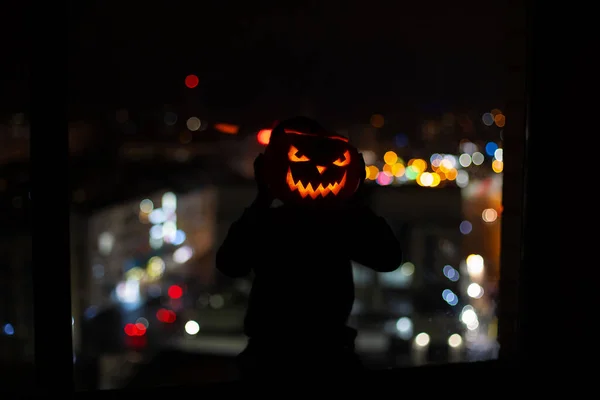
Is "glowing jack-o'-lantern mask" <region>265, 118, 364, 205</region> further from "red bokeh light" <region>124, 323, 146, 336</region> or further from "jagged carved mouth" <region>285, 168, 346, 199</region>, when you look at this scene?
"red bokeh light" <region>124, 323, 146, 336</region>

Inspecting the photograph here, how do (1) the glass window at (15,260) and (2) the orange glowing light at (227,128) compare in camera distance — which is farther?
(2) the orange glowing light at (227,128)

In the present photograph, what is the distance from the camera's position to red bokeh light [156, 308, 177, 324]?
2.55 metres

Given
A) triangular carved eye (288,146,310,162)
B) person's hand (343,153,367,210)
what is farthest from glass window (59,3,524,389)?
triangular carved eye (288,146,310,162)

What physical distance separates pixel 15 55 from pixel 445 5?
1335mm

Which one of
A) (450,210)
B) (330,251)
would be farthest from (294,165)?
(450,210)

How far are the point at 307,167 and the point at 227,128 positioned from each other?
56cm

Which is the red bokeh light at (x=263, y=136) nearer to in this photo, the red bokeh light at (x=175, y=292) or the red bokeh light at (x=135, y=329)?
the red bokeh light at (x=175, y=292)

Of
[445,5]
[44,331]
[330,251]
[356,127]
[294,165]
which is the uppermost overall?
[445,5]

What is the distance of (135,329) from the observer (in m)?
2.71

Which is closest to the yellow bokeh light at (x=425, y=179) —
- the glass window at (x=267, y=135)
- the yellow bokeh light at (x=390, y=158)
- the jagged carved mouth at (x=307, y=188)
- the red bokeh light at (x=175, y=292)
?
the glass window at (x=267, y=135)

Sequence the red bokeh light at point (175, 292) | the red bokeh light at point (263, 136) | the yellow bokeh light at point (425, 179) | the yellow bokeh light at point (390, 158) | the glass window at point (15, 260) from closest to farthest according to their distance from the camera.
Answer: the glass window at point (15, 260) < the red bokeh light at point (263, 136) < the yellow bokeh light at point (390, 158) < the yellow bokeh light at point (425, 179) < the red bokeh light at point (175, 292)

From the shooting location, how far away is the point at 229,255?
135 cm

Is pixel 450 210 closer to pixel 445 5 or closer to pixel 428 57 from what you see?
pixel 428 57

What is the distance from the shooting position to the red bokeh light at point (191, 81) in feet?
6.14
